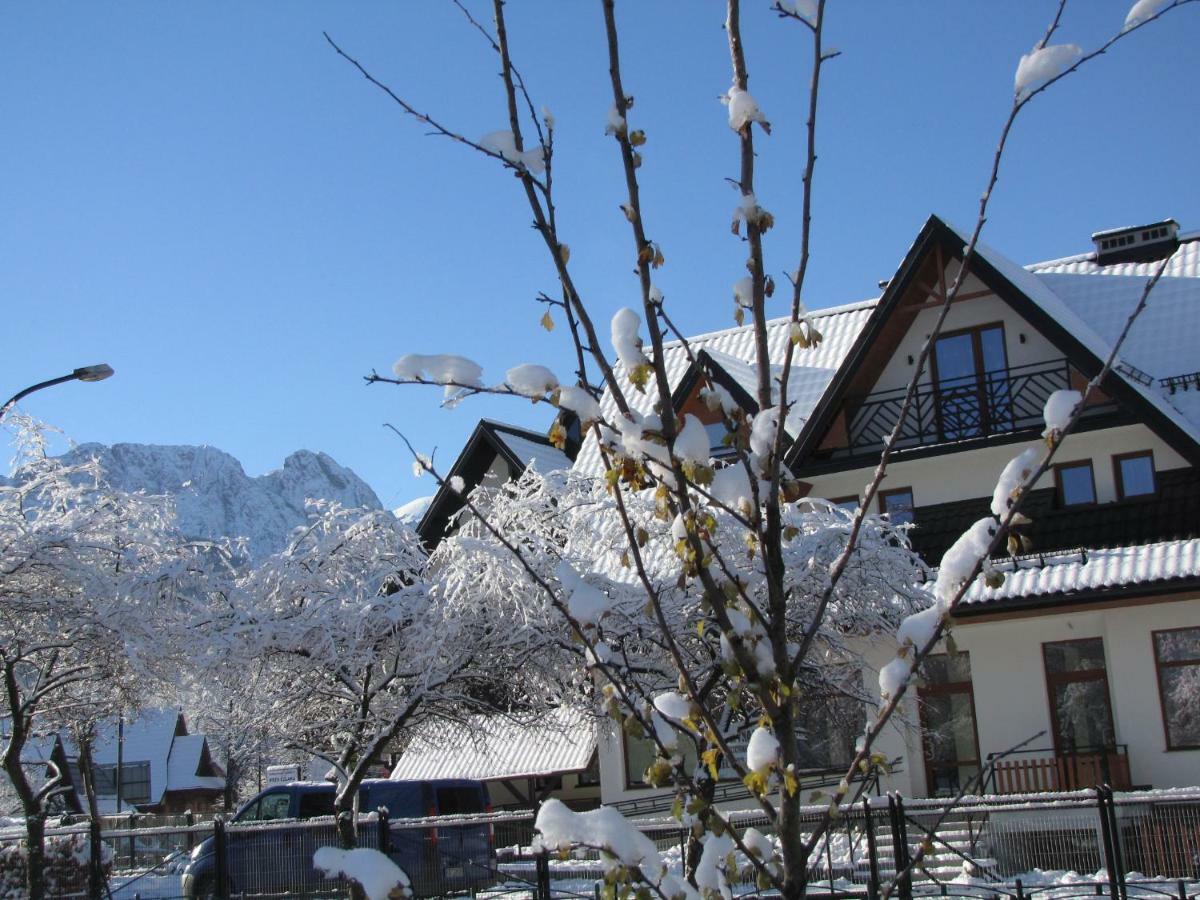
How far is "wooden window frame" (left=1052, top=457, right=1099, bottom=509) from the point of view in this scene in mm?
22938

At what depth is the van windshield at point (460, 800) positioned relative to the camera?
22875mm

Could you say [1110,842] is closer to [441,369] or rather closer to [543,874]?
[543,874]

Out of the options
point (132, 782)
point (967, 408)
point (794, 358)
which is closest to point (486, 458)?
point (794, 358)

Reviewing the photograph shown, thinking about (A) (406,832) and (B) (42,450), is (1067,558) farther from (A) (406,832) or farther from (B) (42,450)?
(B) (42,450)

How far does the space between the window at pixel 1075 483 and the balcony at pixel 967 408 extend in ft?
2.96

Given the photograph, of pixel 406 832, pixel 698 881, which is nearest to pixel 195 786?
pixel 406 832

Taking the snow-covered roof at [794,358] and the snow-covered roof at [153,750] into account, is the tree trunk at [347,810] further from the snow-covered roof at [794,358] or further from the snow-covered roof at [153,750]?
the snow-covered roof at [153,750]

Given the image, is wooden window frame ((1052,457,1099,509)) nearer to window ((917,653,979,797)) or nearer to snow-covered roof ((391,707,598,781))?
window ((917,653,979,797))

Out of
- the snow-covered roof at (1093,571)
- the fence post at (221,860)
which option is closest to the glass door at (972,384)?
the snow-covered roof at (1093,571)

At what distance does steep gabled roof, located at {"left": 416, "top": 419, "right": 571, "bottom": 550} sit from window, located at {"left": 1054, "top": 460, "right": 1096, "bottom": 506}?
34.4 feet

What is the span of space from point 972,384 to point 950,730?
631 cm

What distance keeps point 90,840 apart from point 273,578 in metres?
4.45

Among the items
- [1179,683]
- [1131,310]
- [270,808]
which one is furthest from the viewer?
[1131,310]

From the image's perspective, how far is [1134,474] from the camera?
22.7 metres
